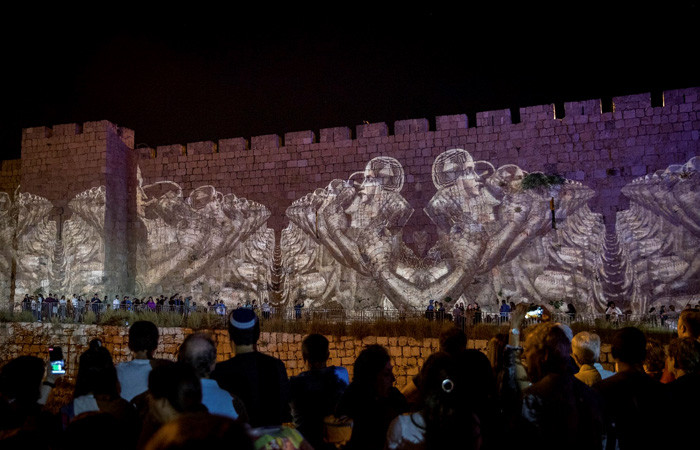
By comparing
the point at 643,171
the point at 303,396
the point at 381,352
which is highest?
the point at 643,171

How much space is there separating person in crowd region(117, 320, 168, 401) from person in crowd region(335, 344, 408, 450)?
1.27 m

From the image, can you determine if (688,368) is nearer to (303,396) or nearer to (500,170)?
(303,396)

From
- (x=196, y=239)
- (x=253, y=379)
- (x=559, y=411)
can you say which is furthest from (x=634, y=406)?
(x=196, y=239)

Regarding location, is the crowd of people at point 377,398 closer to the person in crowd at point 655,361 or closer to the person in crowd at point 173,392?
the person in crowd at point 173,392

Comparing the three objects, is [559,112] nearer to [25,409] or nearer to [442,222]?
[442,222]

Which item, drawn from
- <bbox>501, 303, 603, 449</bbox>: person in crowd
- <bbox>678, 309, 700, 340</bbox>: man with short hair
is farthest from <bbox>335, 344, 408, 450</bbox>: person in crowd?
<bbox>678, 309, 700, 340</bbox>: man with short hair

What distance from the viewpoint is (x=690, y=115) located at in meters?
13.3

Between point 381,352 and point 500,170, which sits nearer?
point 381,352

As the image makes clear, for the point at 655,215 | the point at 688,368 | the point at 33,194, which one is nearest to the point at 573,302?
the point at 655,215

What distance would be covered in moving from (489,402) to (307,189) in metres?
13.4

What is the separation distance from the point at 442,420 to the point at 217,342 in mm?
Answer: 8904

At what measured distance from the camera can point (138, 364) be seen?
143 inches

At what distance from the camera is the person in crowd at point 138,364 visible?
3.55 metres

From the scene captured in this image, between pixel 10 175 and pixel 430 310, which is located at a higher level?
pixel 10 175
